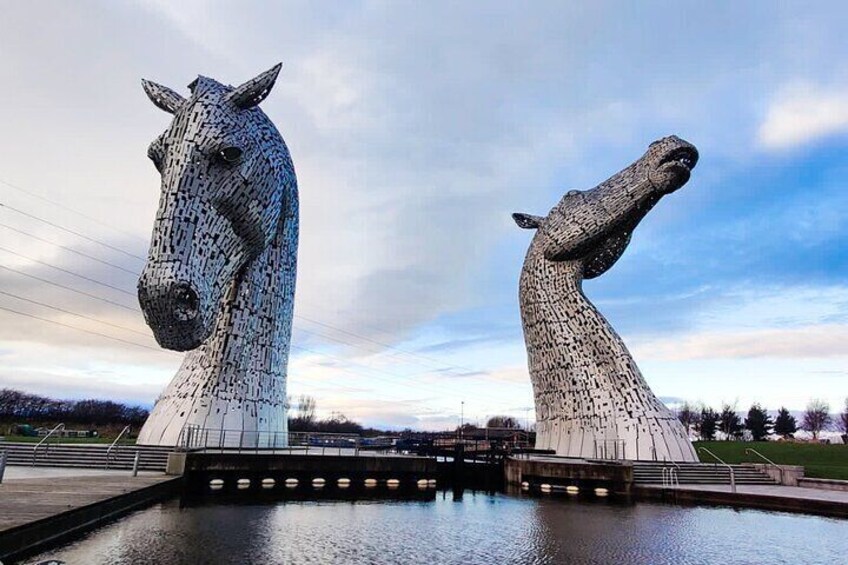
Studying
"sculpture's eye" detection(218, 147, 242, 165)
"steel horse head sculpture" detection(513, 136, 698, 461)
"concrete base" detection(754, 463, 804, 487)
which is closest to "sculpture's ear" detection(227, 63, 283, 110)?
"sculpture's eye" detection(218, 147, 242, 165)

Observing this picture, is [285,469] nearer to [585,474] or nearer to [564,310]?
[585,474]

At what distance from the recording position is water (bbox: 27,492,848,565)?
6871 mm

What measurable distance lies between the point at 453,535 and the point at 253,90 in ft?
36.4

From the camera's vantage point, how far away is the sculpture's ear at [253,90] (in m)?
14.4

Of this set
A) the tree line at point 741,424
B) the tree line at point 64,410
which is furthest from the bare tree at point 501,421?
the tree line at point 64,410

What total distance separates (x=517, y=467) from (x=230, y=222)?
9728mm

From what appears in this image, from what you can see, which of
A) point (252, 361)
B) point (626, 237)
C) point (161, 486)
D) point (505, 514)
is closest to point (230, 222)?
point (252, 361)

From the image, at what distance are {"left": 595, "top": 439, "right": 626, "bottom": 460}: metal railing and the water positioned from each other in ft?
16.7

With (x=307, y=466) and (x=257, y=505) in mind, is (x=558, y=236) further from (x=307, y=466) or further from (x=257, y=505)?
(x=257, y=505)

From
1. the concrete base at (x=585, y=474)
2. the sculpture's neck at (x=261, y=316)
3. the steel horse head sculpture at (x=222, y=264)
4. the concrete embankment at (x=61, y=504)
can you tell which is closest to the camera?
the concrete embankment at (x=61, y=504)

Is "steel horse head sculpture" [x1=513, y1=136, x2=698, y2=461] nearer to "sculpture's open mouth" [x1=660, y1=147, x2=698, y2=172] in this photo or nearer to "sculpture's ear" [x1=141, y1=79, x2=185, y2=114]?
"sculpture's open mouth" [x1=660, y1=147, x2=698, y2=172]

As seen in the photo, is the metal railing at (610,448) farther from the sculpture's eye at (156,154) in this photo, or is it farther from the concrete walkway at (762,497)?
the sculpture's eye at (156,154)

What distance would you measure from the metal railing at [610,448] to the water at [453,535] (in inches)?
201

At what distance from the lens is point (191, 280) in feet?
41.1
